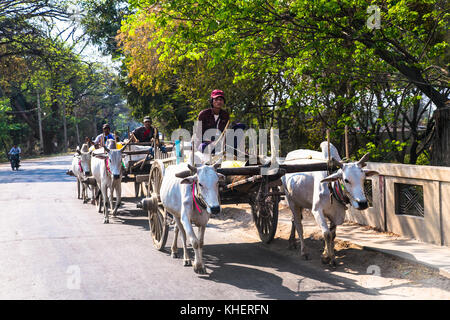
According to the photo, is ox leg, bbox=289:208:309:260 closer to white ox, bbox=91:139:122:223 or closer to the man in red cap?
the man in red cap

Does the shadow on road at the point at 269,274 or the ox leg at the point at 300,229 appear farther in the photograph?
the ox leg at the point at 300,229

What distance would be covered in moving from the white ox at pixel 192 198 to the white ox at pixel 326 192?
5.44 ft

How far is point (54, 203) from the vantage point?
1566cm

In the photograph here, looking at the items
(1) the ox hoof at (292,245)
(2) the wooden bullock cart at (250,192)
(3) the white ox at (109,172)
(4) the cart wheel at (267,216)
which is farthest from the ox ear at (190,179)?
(3) the white ox at (109,172)

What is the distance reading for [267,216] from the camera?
9.24 metres

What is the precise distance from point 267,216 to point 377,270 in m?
2.46

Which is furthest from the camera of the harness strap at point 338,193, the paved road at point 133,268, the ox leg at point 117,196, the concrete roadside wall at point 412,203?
the ox leg at point 117,196

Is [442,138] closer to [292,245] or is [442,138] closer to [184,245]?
[292,245]

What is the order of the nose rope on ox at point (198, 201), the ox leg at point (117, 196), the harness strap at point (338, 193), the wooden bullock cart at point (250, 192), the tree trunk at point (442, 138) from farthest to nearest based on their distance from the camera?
the ox leg at point (117, 196)
the tree trunk at point (442, 138)
the wooden bullock cart at point (250, 192)
the harness strap at point (338, 193)
the nose rope on ox at point (198, 201)

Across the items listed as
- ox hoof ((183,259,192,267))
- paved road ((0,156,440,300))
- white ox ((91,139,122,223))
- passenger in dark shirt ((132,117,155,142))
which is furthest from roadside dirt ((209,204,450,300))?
passenger in dark shirt ((132,117,155,142))

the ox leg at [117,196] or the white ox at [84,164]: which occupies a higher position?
the white ox at [84,164]

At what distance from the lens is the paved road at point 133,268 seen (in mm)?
6344

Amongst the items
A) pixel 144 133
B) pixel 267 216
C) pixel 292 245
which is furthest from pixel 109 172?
pixel 292 245

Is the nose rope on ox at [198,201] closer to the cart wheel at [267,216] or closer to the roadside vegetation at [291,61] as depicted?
the cart wheel at [267,216]
